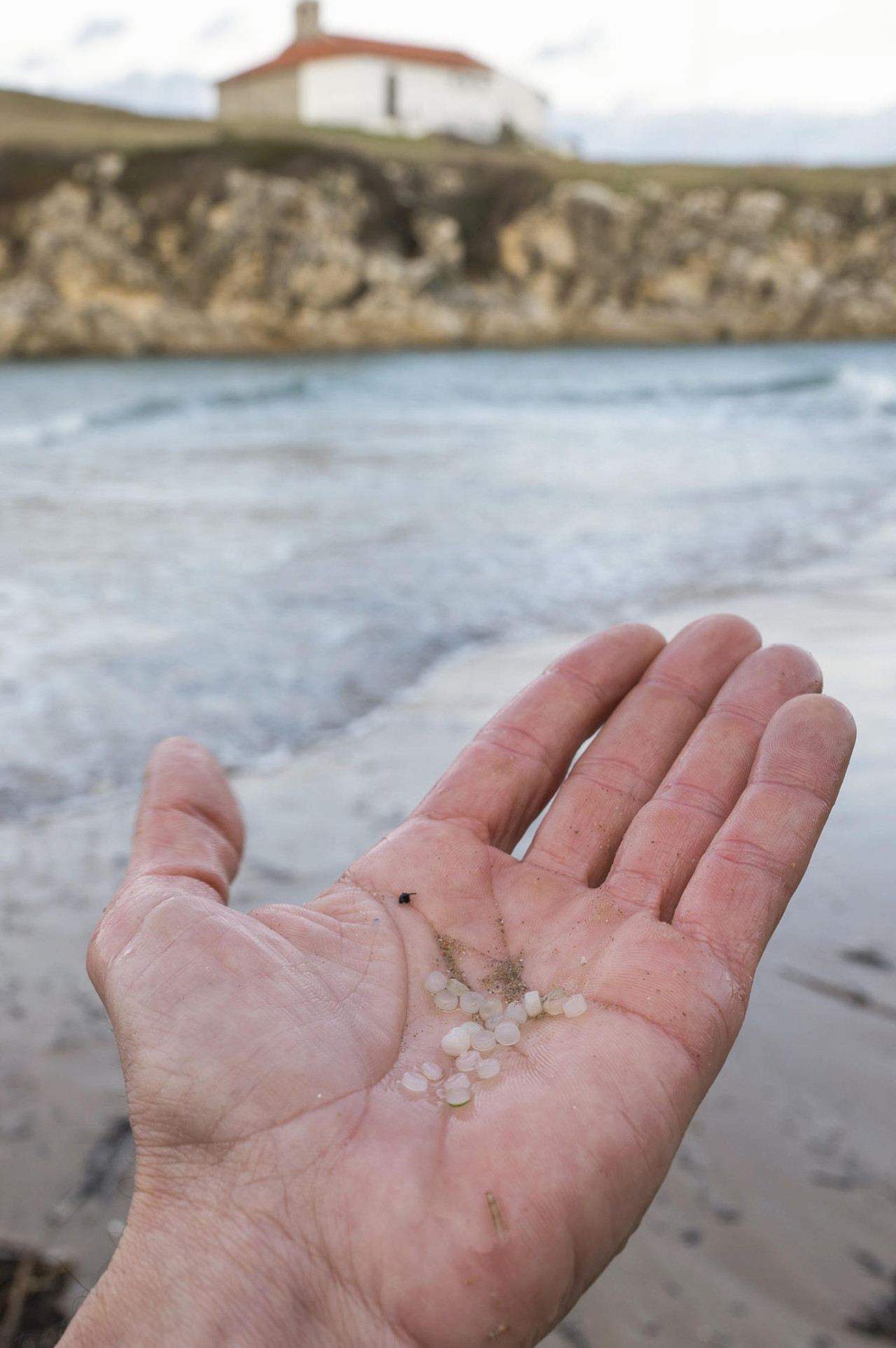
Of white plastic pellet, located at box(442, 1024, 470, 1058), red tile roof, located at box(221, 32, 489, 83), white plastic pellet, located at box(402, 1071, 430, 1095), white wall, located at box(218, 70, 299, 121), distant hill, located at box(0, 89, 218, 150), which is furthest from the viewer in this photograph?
white wall, located at box(218, 70, 299, 121)

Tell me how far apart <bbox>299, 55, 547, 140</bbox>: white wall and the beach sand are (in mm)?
56631

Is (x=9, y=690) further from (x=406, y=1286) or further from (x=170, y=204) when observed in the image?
(x=170, y=204)

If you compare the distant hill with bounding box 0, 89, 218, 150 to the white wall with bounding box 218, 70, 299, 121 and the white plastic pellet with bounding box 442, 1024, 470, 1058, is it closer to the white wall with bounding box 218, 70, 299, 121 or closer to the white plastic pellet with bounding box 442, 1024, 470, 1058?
the white wall with bounding box 218, 70, 299, 121

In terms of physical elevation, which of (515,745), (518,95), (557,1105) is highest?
(518,95)

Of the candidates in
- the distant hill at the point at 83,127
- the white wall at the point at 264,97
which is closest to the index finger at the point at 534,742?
the distant hill at the point at 83,127

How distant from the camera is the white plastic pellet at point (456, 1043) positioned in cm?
172

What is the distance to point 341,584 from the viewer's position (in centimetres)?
644

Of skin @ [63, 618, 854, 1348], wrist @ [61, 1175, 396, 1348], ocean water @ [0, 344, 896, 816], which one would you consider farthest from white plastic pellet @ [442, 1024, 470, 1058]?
ocean water @ [0, 344, 896, 816]

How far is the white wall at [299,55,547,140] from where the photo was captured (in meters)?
53.8

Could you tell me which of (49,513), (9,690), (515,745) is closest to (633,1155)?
(515,745)

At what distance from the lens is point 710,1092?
2221 millimetres

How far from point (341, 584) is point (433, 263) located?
1272 inches

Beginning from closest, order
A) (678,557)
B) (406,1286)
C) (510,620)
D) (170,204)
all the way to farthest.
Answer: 1. (406,1286)
2. (510,620)
3. (678,557)
4. (170,204)

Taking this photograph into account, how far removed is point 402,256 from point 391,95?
26.5 m
